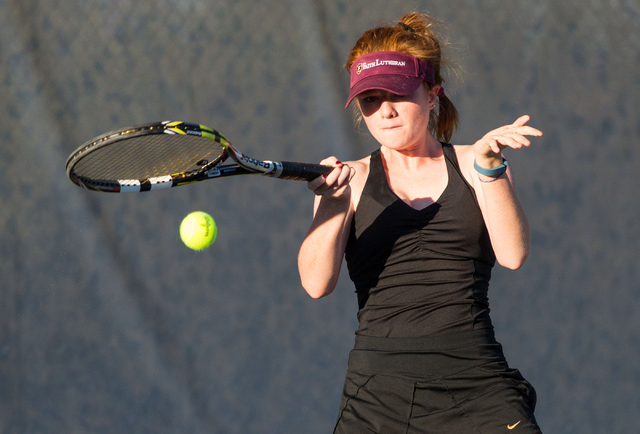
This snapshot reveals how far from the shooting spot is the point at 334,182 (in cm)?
163

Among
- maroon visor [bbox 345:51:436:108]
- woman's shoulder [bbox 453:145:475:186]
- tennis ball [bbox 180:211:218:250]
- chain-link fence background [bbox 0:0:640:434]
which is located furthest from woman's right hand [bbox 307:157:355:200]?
chain-link fence background [bbox 0:0:640:434]

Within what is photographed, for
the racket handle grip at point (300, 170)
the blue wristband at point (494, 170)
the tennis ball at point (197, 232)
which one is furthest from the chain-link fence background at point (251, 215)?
the blue wristband at point (494, 170)

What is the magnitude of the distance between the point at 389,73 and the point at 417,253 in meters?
0.46

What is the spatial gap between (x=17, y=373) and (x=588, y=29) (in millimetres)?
2916

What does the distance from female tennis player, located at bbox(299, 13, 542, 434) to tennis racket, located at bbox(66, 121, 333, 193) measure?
0.48 ft

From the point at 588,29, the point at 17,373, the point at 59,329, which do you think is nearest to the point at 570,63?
the point at 588,29

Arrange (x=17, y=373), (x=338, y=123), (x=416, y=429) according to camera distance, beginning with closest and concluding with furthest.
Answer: (x=416, y=429) < (x=17, y=373) < (x=338, y=123)

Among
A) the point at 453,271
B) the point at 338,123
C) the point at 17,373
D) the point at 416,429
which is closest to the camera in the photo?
the point at 416,429

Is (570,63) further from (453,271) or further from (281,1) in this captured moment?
(453,271)

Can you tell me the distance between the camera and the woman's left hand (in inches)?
54.9

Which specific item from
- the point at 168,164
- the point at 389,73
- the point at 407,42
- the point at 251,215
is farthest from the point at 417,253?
the point at 251,215

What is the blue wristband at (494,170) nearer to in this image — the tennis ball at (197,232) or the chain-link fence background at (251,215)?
the tennis ball at (197,232)

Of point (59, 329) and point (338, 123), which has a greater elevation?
point (338, 123)

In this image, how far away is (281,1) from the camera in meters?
2.84
